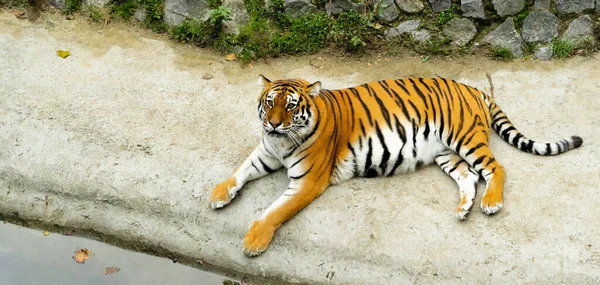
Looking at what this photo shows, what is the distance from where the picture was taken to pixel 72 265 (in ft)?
13.7

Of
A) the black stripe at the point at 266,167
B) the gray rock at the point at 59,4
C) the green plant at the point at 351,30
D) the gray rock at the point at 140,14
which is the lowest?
the gray rock at the point at 59,4

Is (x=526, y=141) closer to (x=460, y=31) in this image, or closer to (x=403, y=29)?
(x=460, y=31)

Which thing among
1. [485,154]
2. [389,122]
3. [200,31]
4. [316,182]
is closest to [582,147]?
[485,154]

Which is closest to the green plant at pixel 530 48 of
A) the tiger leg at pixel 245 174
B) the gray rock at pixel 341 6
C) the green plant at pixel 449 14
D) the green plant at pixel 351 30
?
the green plant at pixel 449 14

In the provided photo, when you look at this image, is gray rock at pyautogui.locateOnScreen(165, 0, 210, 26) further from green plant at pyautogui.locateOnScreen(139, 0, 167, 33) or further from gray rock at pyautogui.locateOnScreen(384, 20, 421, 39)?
gray rock at pyautogui.locateOnScreen(384, 20, 421, 39)

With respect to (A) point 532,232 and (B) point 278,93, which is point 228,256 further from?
(A) point 532,232

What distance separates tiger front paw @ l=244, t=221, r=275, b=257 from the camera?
154 inches

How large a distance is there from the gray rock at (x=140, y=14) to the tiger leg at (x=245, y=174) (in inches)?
90.7

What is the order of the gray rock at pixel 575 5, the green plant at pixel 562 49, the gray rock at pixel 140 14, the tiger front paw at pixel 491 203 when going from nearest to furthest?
the tiger front paw at pixel 491 203, the green plant at pixel 562 49, the gray rock at pixel 575 5, the gray rock at pixel 140 14

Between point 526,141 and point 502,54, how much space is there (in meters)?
1.33

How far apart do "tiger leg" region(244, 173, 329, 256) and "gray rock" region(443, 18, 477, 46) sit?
2190 mm

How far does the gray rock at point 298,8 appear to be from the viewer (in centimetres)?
571

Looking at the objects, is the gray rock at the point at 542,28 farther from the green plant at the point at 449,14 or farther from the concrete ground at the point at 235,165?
the green plant at the point at 449,14

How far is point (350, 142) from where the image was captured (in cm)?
425
